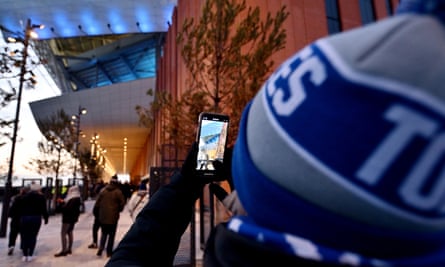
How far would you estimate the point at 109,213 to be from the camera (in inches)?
254

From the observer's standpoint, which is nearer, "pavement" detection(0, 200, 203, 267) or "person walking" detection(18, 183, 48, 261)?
"pavement" detection(0, 200, 203, 267)

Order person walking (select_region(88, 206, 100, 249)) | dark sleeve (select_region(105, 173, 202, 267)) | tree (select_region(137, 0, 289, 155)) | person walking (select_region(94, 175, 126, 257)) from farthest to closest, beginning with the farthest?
person walking (select_region(88, 206, 100, 249)), person walking (select_region(94, 175, 126, 257)), tree (select_region(137, 0, 289, 155)), dark sleeve (select_region(105, 173, 202, 267))

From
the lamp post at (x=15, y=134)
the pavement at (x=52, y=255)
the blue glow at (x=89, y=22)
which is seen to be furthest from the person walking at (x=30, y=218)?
the blue glow at (x=89, y=22)

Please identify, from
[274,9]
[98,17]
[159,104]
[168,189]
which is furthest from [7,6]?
[168,189]

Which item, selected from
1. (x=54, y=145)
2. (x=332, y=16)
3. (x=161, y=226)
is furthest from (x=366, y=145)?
(x=54, y=145)

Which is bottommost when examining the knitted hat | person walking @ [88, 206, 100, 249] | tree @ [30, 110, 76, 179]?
person walking @ [88, 206, 100, 249]

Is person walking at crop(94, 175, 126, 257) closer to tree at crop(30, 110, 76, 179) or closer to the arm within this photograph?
the arm

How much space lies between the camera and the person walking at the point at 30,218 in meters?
6.20

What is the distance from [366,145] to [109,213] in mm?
6977

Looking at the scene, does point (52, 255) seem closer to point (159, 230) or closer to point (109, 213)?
point (109, 213)

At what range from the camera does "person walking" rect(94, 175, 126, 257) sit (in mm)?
6418

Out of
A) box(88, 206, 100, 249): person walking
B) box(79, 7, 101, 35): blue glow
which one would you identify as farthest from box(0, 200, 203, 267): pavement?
box(79, 7, 101, 35): blue glow

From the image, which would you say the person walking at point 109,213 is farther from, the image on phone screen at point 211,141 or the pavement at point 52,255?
the image on phone screen at point 211,141

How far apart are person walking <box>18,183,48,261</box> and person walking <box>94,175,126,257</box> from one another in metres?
1.30
